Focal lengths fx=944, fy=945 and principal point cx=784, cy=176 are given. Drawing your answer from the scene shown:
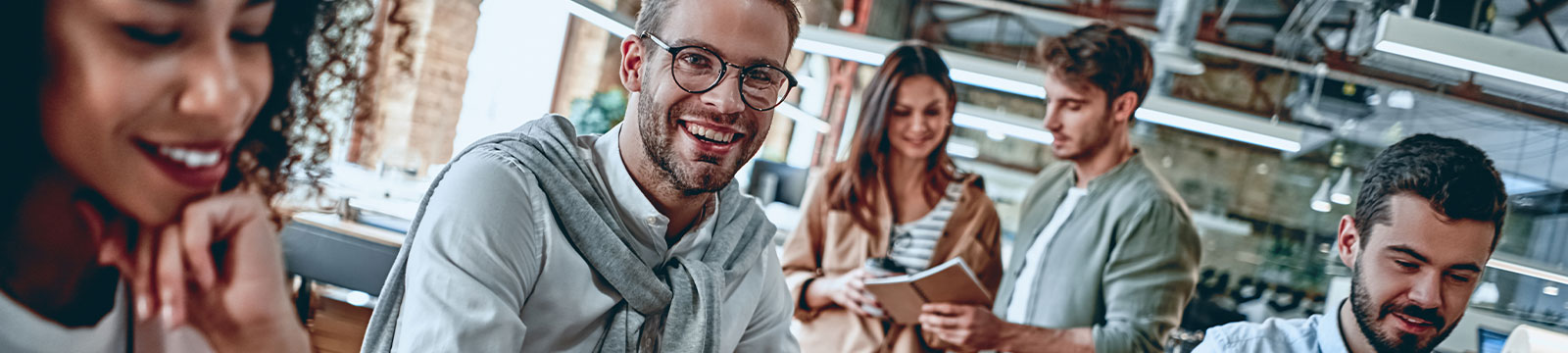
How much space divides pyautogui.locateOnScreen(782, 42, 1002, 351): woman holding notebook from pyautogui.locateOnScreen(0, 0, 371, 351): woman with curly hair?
1714mm

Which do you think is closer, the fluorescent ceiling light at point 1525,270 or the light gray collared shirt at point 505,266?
the light gray collared shirt at point 505,266

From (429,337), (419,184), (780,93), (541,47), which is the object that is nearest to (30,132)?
(429,337)

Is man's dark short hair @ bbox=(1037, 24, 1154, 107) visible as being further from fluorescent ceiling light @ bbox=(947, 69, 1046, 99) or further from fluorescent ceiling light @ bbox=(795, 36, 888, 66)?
fluorescent ceiling light @ bbox=(947, 69, 1046, 99)

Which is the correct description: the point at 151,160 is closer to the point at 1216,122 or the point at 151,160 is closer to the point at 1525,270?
the point at 1525,270

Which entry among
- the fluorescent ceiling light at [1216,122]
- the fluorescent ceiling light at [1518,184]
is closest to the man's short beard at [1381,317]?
the fluorescent ceiling light at [1518,184]

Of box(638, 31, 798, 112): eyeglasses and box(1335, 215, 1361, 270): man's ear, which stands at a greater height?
box(638, 31, 798, 112): eyeglasses

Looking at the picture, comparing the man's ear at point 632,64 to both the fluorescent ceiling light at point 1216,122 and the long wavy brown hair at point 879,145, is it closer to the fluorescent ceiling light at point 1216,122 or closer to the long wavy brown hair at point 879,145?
the long wavy brown hair at point 879,145

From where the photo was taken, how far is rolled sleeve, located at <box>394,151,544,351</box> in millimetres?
1171

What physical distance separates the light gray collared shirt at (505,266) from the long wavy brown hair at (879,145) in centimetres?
107

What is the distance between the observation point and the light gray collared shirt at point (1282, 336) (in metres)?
1.64

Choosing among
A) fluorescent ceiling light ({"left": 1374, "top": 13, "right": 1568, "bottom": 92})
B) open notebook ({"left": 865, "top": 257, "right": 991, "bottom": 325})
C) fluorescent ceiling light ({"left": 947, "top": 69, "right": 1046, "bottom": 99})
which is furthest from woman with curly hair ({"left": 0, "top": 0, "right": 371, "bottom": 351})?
fluorescent ceiling light ({"left": 947, "top": 69, "right": 1046, "bottom": 99})

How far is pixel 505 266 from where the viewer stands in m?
1.22

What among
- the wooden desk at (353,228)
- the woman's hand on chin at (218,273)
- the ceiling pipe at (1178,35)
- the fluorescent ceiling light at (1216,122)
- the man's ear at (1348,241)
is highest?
the ceiling pipe at (1178,35)

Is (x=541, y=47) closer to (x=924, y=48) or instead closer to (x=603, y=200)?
(x=924, y=48)
